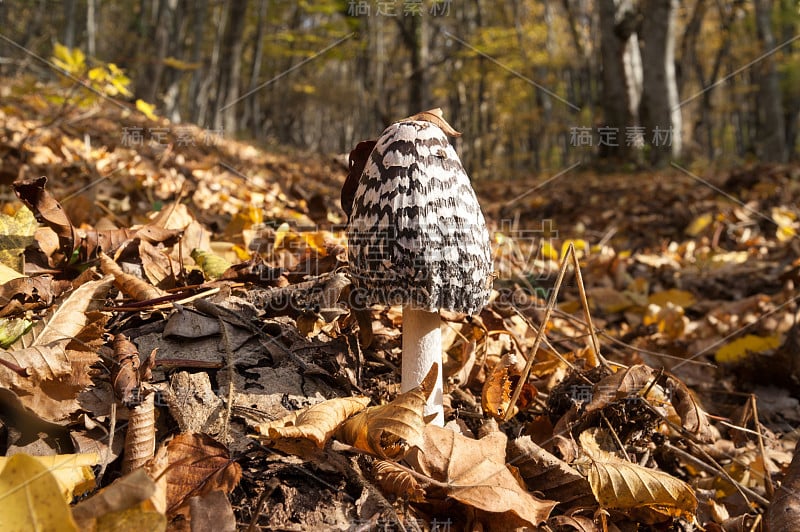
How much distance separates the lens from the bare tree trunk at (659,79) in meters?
12.5

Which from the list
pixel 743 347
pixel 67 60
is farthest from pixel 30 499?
pixel 67 60

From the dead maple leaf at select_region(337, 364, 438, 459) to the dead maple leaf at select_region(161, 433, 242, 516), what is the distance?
0.40 metres

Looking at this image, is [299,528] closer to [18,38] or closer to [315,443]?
[315,443]

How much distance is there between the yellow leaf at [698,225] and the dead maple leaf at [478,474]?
20.6ft

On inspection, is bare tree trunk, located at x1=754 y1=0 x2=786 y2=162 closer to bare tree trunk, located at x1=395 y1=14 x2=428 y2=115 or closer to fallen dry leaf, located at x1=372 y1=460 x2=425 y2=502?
bare tree trunk, located at x1=395 y1=14 x2=428 y2=115

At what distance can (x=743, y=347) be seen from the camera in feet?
13.0

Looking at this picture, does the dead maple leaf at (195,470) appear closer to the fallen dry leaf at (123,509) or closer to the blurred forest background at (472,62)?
the fallen dry leaf at (123,509)

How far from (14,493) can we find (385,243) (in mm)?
1233

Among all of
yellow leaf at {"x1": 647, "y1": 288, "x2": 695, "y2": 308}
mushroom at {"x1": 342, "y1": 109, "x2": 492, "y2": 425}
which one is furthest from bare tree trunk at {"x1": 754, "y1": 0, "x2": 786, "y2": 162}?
mushroom at {"x1": 342, "y1": 109, "x2": 492, "y2": 425}

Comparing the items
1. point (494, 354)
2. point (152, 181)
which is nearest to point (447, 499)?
point (494, 354)

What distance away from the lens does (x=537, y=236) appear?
27.7ft

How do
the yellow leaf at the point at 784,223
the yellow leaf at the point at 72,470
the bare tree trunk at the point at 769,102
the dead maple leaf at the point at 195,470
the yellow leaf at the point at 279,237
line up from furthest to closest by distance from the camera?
the bare tree trunk at the point at 769,102 < the yellow leaf at the point at 784,223 < the yellow leaf at the point at 279,237 < the dead maple leaf at the point at 195,470 < the yellow leaf at the point at 72,470

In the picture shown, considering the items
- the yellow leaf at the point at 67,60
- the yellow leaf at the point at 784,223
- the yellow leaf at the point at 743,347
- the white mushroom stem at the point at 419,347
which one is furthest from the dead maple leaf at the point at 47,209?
the yellow leaf at the point at 784,223

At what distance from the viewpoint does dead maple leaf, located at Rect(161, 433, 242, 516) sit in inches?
64.4
